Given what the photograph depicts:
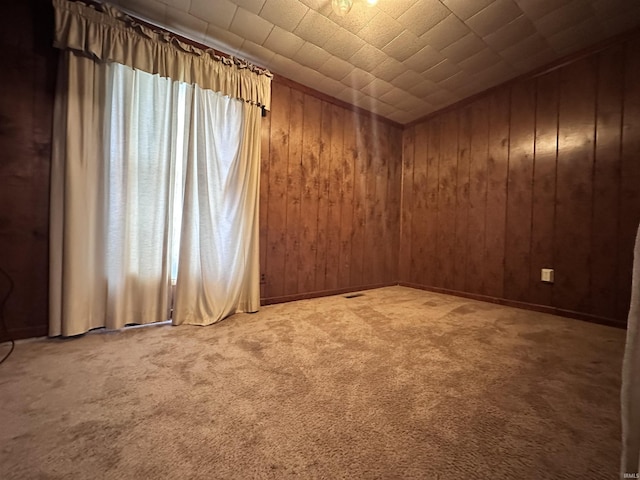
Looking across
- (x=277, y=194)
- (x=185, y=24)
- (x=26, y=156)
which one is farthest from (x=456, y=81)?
(x=26, y=156)

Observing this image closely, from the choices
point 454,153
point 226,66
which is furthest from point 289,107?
point 454,153

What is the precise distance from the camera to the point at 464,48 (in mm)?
2061

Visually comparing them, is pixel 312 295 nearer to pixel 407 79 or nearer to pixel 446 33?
pixel 407 79

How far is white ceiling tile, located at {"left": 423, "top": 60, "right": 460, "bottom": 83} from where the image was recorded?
2.26 m

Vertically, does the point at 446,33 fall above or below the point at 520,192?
above

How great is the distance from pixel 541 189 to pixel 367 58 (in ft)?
6.68

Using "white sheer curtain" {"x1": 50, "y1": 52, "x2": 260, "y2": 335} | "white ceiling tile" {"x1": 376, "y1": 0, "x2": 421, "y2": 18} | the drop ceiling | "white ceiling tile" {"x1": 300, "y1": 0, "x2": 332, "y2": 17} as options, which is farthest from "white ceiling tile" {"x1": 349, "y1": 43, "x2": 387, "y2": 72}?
"white sheer curtain" {"x1": 50, "y1": 52, "x2": 260, "y2": 335}

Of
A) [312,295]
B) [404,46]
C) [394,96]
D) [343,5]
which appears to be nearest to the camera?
[343,5]

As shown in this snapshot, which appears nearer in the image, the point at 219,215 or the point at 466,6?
the point at 466,6

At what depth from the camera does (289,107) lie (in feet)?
8.18

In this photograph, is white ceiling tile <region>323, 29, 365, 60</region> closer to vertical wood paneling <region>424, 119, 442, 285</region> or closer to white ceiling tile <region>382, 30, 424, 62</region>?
white ceiling tile <region>382, 30, 424, 62</region>

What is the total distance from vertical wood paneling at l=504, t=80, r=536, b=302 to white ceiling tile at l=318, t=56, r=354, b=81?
1.73m

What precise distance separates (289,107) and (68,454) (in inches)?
107

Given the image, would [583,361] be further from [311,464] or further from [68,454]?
[68,454]
